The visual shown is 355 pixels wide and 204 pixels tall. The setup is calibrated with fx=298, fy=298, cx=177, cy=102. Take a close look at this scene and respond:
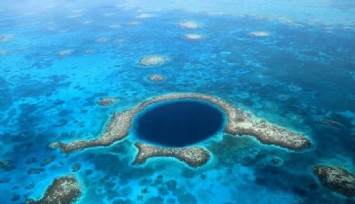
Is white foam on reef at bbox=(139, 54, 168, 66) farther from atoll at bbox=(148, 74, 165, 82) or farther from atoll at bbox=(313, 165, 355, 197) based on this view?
atoll at bbox=(313, 165, 355, 197)

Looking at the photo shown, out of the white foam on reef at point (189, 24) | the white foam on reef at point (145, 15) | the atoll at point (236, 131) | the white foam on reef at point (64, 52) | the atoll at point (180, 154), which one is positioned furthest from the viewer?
the white foam on reef at point (145, 15)

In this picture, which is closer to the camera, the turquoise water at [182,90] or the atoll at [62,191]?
the atoll at [62,191]

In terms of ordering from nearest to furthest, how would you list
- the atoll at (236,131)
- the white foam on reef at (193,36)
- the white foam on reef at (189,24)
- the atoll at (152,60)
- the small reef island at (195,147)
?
the small reef island at (195,147) → the atoll at (236,131) → the atoll at (152,60) → the white foam on reef at (193,36) → the white foam on reef at (189,24)

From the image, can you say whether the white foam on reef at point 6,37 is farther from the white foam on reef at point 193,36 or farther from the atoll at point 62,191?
the atoll at point 62,191

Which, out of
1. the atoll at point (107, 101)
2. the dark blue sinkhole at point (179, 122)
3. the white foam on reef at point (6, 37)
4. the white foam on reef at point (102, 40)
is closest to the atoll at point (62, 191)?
the dark blue sinkhole at point (179, 122)

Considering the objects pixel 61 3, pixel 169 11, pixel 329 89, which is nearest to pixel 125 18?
pixel 169 11

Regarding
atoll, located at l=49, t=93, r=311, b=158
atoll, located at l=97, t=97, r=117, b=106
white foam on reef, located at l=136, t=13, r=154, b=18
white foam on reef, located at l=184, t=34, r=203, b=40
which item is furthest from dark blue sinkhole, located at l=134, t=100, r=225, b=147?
white foam on reef, located at l=136, t=13, r=154, b=18

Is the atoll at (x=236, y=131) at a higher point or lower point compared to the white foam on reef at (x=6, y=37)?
higher
